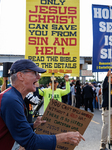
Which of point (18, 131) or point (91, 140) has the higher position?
point (18, 131)

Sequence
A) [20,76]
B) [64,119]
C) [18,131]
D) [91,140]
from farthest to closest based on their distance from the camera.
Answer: [91,140]
[64,119]
[20,76]
[18,131]

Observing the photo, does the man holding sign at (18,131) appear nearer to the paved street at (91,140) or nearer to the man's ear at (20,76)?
the man's ear at (20,76)

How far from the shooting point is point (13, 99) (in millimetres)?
1287

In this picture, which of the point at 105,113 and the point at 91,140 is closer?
the point at 105,113

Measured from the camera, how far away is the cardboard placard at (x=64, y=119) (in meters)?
1.76

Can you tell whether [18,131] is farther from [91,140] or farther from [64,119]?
[91,140]

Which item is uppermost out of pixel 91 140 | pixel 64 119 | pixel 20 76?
pixel 20 76

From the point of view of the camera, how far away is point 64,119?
1.78 m

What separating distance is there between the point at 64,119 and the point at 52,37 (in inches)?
117

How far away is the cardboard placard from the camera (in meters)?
1.76

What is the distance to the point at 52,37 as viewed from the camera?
430 centimetres

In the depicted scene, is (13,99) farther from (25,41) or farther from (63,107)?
(25,41)

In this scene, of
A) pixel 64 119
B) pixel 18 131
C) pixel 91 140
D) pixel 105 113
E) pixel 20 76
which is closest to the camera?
pixel 18 131

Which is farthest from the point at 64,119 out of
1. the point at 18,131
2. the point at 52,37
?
the point at 52,37
